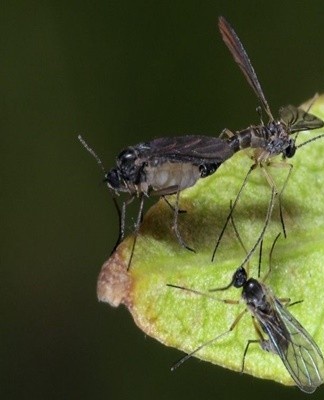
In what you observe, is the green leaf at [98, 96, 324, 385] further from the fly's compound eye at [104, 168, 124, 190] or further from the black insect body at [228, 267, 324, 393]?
the fly's compound eye at [104, 168, 124, 190]

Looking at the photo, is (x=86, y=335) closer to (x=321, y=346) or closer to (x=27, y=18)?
(x=27, y=18)

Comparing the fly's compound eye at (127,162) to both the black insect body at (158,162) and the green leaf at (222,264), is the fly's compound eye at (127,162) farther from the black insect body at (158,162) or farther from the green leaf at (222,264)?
the green leaf at (222,264)

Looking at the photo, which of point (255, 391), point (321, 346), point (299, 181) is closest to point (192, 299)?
point (321, 346)

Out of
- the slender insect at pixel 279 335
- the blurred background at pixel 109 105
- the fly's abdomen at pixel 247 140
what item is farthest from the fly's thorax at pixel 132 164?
the blurred background at pixel 109 105

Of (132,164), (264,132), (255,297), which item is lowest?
(255,297)

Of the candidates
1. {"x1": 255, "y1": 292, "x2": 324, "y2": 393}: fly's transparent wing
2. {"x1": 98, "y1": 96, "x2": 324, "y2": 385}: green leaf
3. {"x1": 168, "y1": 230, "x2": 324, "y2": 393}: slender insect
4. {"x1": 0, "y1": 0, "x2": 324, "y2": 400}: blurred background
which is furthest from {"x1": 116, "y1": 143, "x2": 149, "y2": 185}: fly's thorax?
{"x1": 0, "y1": 0, "x2": 324, "y2": 400}: blurred background

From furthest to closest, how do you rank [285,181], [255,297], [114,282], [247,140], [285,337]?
1. [247,140]
2. [285,181]
3. [285,337]
4. [255,297]
5. [114,282]

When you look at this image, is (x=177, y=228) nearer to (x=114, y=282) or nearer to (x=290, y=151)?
(x=114, y=282)

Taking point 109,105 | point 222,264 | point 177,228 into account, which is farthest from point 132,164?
point 109,105

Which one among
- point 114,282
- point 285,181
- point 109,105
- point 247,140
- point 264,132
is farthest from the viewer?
point 109,105
